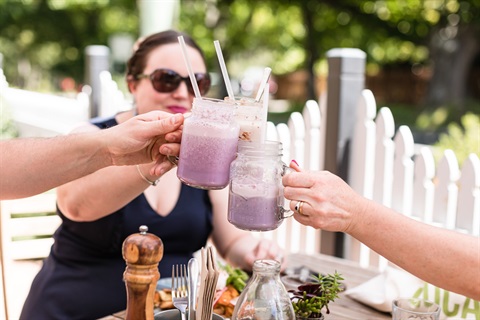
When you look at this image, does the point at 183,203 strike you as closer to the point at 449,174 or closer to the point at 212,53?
the point at 449,174

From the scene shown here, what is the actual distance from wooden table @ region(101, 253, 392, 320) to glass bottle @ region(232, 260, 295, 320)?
521 mm

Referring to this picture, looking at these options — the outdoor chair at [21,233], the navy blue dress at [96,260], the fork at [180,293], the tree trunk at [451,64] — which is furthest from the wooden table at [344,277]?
the tree trunk at [451,64]

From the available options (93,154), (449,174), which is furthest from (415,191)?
(93,154)

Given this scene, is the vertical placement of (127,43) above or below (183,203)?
above

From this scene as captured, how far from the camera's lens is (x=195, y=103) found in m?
1.54

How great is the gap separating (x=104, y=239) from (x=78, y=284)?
21 cm

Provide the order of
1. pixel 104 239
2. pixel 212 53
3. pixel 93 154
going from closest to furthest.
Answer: pixel 93 154 → pixel 104 239 → pixel 212 53

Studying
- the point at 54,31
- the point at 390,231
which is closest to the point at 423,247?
the point at 390,231

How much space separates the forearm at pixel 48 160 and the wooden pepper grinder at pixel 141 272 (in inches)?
22.8

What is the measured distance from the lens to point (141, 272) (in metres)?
1.21

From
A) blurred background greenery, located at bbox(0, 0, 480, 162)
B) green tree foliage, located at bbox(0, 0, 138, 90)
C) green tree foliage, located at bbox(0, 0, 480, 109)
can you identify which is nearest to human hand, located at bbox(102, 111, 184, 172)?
blurred background greenery, located at bbox(0, 0, 480, 162)

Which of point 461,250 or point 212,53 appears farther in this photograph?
point 212,53

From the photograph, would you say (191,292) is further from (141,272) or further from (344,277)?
(344,277)

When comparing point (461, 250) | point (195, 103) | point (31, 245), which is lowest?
point (31, 245)
